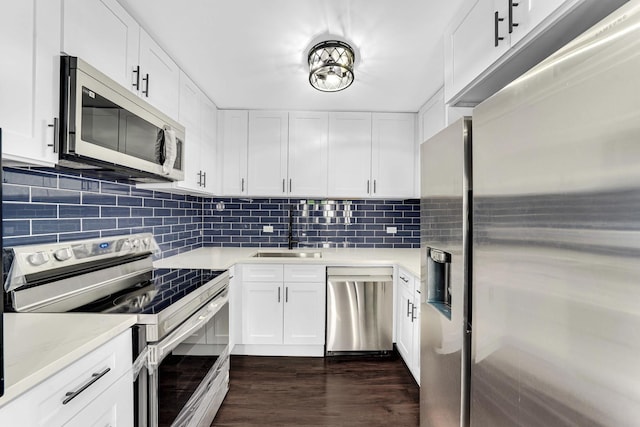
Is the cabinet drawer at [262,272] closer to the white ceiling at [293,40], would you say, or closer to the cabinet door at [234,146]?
the cabinet door at [234,146]

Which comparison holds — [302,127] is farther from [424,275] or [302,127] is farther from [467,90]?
[424,275]

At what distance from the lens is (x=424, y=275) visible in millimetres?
1527

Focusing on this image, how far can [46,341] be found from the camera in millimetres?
891

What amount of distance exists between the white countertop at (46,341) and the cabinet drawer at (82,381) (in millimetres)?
29

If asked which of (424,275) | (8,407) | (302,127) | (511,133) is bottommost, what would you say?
(8,407)

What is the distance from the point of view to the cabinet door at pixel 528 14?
0.92 meters

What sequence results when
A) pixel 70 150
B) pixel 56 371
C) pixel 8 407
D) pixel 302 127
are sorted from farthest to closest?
1. pixel 302 127
2. pixel 70 150
3. pixel 56 371
4. pixel 8 407

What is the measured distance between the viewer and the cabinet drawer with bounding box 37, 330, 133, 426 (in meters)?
0.76

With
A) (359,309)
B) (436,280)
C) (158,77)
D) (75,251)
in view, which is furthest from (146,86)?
(359,309)

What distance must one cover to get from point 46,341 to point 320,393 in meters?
1.76

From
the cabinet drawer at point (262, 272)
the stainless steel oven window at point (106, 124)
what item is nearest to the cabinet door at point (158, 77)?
the stainless steel oven window at point (106, 124)

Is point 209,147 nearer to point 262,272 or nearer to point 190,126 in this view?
point 190,126

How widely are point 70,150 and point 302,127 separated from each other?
2091 millimetres

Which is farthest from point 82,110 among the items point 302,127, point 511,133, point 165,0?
point 302,127
